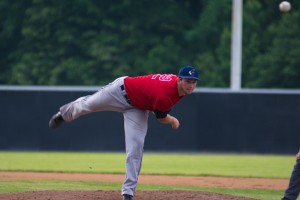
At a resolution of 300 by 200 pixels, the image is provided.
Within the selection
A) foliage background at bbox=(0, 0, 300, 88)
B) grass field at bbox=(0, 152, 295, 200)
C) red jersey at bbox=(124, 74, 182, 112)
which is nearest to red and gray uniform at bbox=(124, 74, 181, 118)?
red jersey at bbox=(124, 74, 182, 112)

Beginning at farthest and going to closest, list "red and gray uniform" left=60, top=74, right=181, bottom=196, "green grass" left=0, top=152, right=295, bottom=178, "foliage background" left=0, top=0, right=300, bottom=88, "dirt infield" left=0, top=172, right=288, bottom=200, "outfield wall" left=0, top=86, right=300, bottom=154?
"foliage background" left=0, top=0, right=300, bottom=88, "outfield wall" left=0, top=86, right=300, bottom=154, "green grass" left=0, top=152, right=295, bottom=178, "dirt infield" left=0, top=172, right=288, bottom=200, "red and gray uniform" left=60, top=74, right=181, bottom=196

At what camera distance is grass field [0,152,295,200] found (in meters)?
10.6

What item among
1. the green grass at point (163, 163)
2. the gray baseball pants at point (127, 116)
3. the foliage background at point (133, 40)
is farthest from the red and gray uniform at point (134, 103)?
the foliage background at point (133, 40)

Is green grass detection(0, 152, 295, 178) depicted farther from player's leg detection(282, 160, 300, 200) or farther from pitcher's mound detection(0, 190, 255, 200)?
player's leg detection(282, 160, 300, 200)

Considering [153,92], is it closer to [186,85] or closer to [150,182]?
[186,85]

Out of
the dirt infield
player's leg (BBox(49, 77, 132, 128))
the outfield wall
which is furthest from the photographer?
the outfield wall

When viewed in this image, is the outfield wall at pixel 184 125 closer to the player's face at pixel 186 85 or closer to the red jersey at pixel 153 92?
the red jersey at pixel 153 92

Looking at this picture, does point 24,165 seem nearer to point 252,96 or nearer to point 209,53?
point 252,96

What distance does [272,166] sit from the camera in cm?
1549

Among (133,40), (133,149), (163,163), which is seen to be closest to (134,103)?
(133,149)

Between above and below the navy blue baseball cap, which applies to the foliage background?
above

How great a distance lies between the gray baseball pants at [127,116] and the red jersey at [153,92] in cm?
11

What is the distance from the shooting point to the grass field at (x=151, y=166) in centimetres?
1061

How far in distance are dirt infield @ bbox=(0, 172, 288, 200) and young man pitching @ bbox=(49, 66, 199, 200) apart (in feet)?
2.42
